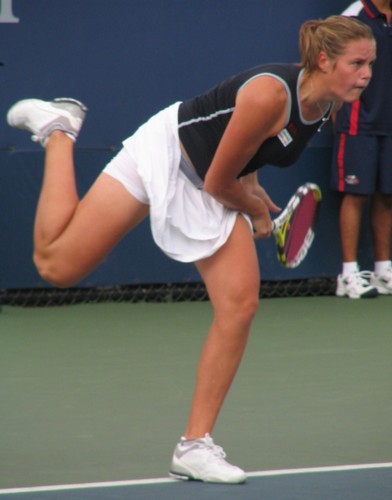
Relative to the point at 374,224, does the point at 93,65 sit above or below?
above

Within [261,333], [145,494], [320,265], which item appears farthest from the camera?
[320,265]

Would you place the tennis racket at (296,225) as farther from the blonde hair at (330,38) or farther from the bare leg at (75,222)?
the blonde hair at (330,38)

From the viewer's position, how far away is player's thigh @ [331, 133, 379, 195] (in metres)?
7.83

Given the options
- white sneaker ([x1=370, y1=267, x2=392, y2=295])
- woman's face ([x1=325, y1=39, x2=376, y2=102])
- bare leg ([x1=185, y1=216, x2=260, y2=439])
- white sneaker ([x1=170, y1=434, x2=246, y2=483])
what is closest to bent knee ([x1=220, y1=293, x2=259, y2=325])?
bare leg ([x1=185, y1=216, x2=260, y2=439])

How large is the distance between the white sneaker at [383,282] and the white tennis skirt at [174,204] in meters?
3.84

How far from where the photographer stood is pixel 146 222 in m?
7.74

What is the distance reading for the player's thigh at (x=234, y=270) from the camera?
4172 millimetres

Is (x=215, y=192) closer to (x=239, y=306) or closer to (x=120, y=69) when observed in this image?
(x=239, y=306)

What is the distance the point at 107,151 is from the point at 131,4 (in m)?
0.90

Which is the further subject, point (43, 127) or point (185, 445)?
point (43, 127)

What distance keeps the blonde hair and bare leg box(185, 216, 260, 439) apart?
69 centimetres

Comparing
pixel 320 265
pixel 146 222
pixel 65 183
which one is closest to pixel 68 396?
pixel 65 183

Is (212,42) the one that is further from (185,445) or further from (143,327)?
(185,445)

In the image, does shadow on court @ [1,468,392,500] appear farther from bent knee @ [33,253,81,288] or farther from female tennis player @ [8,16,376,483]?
bent knee @ [33,253,81,288]
